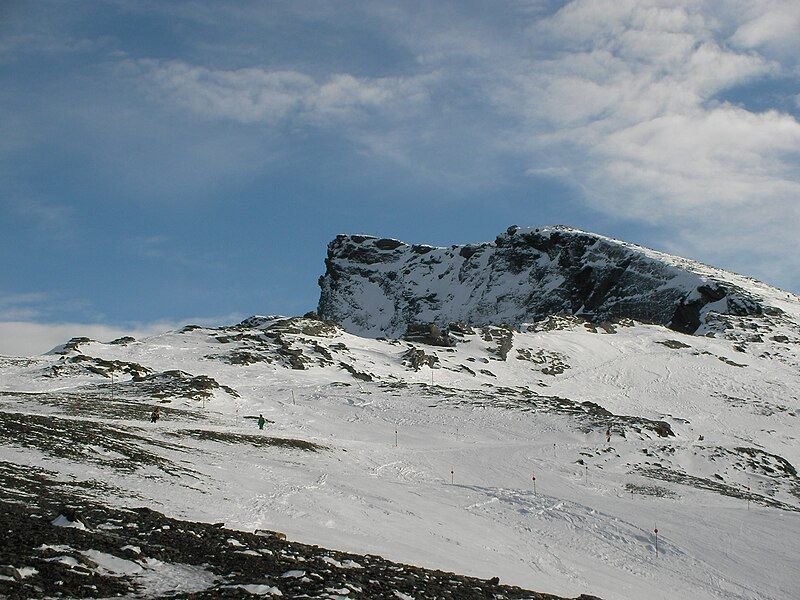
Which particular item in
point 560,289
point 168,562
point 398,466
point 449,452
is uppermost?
point 560,289

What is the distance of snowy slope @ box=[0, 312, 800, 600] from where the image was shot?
19109 millimetres

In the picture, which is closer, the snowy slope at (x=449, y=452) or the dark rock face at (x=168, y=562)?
the dark rock face at (x=168, y=562)

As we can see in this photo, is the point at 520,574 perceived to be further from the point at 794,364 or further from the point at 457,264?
the point at 457,264

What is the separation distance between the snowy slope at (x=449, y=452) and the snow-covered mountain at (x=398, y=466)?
0.16 meters

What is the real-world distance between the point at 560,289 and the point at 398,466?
5330 inches

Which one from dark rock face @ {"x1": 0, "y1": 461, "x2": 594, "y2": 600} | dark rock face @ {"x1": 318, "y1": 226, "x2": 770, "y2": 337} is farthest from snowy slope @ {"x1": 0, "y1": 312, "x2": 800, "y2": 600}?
dark rock face @ {"x1": 318, "y1": 226, "x2": 770, "y2": 337}

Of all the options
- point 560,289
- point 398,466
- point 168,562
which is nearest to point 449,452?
point 398,466

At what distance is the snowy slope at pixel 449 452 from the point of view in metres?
19.1

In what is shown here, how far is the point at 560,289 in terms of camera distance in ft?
529

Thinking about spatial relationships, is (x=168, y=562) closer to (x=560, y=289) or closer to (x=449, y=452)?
(x=449, y=452)

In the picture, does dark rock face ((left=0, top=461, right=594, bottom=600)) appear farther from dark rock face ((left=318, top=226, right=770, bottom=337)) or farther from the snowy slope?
dark rock face ((left=318, top=226, right=770, bottom=337))

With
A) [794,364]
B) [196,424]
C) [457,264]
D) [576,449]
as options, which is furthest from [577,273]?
[196,424]

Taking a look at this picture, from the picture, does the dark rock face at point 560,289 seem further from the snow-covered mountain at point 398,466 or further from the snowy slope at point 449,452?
the snowy slope at point 449,452

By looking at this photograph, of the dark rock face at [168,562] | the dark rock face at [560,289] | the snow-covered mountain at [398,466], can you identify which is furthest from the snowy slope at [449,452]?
the dark rock face at [560,289]
